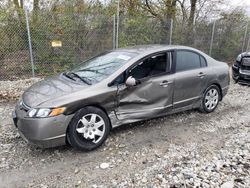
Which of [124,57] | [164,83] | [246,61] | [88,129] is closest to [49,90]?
[88,129]

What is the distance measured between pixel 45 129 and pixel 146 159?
140 centimetres

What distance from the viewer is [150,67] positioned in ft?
13.4

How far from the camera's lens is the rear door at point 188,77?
4360mm

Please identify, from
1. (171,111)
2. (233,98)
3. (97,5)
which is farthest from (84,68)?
(97,5)

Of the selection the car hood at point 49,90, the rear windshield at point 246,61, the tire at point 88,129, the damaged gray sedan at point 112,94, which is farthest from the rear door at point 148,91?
the rear windshield at point 246,61

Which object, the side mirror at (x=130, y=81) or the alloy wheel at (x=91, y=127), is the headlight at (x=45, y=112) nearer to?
the alloy wheel at (x=91, y=127)

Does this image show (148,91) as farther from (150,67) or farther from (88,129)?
(88,129)

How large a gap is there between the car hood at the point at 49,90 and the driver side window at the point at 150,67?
2.79 feet

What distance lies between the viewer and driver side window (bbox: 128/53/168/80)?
3.89 meters

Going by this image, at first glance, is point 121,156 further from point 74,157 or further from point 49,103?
point 49,103

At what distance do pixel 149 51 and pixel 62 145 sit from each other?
6.77 feet

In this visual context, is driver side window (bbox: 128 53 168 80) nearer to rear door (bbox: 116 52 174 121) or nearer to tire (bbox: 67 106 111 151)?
rear door (bbox: 116 52 174 121)

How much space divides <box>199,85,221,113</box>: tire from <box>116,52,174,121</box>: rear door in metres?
0.98

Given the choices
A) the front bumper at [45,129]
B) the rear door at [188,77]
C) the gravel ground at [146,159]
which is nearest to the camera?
the gravel ground at [146,159]
